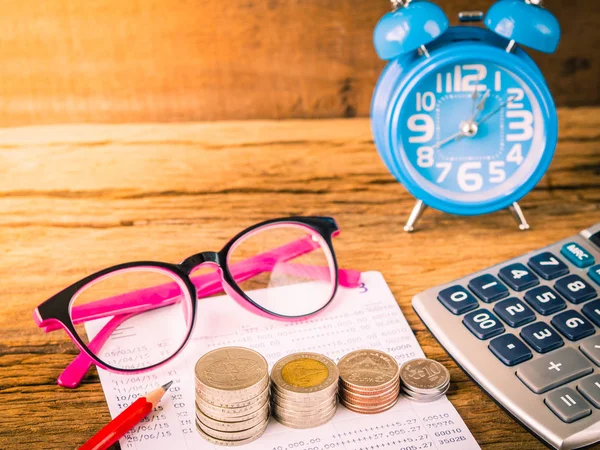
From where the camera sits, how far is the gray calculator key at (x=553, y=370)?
62 centimetres

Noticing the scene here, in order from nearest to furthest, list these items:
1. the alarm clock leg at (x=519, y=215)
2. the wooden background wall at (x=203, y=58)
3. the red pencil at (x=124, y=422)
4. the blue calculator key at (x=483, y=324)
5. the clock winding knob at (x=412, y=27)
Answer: the red pencil at (x=124, y=422) → the blue calculator key at (x=483, y=324) → the clock winding knob at (x=412, y=27) → the alarm clock leg at (x=519, y=215) → the wooden background wall at (x=203, y=58)

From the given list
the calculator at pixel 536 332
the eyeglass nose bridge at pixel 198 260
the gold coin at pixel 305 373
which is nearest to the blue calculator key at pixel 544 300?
the calculator at pixel 536 332

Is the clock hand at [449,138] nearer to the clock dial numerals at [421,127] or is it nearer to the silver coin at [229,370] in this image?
the clock dial numerals at [421,127]

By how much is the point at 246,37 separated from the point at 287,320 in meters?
0.51

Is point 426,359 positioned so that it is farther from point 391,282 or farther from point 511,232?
point 511,232

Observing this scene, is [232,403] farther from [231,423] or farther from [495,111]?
[495,111]

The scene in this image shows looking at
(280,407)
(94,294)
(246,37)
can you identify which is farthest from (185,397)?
(246,37)

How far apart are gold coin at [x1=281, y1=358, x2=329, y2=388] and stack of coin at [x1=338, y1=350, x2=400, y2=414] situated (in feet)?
0.07

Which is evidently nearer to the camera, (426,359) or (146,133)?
(426,359)

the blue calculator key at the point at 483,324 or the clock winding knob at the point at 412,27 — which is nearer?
the blue calculator key at the point at 483,324

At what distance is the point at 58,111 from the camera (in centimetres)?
110

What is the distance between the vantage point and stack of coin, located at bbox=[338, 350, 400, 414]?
615mm

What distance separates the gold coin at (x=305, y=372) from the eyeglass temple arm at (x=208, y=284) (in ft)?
0.57

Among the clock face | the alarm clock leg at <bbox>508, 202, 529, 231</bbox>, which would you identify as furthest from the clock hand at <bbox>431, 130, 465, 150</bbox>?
the alarm clock leg at <bbox>508, 202, 529, 231</bbox>
